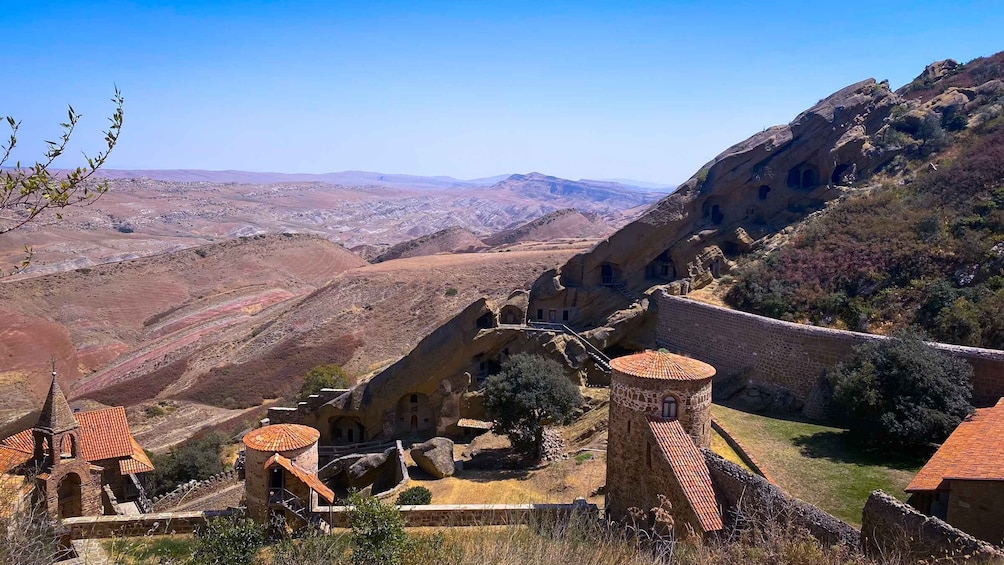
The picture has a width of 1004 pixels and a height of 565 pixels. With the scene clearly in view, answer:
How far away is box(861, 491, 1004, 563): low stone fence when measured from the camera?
9484 millimetres

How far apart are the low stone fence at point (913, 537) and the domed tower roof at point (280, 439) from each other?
1484 cm

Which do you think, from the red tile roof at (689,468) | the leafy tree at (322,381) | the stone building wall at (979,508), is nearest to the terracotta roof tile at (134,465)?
the leafy tree at (322,381)

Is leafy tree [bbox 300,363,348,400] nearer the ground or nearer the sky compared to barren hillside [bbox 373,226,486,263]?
nearer the ground

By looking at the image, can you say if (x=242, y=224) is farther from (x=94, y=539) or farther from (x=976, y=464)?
(x=976, y=464)

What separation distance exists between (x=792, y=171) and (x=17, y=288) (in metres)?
74.9

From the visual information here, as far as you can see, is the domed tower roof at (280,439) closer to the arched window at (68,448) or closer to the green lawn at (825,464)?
the arched window at (68,448)

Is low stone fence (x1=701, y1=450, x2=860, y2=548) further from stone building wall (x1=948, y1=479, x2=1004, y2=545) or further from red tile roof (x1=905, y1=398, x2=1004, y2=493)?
red tile roof (x1=905, y1=398, x2=1004, y2=493)

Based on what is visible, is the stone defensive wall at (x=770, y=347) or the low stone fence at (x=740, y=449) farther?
the stone defensive wall at (x=770, y=347)

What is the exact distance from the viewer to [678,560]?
30.5ft

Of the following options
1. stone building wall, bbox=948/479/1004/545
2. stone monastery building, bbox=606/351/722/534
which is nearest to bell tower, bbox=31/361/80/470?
stone monastery building, bbox=606/351/722/534

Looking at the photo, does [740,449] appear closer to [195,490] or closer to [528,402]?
[528,402]

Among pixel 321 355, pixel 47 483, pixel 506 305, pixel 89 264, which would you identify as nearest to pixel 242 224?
pixel 89 264

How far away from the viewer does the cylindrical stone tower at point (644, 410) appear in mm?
15312

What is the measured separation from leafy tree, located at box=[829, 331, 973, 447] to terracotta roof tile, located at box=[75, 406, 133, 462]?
1009 inches
